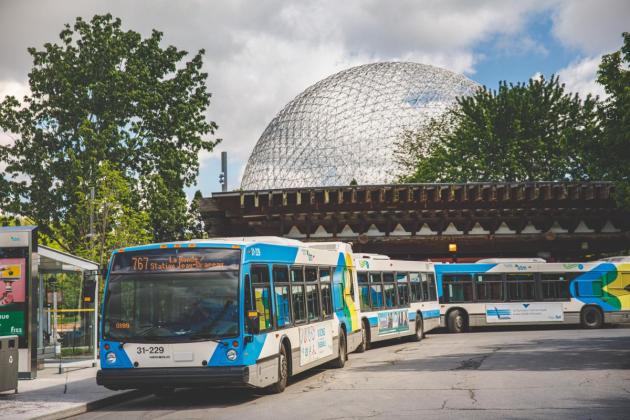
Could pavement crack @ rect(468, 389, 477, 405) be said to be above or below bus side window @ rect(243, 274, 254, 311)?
below

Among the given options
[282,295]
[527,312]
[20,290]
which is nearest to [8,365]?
[20,290]

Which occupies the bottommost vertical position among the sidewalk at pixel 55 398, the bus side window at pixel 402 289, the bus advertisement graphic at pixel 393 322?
the sidewalk at pixel 55 398

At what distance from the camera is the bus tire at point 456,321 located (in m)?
36.6

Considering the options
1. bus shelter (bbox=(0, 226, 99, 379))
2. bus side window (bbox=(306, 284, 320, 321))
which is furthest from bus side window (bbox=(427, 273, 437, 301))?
bus side window (bbox=(306, 284, 320, 321))

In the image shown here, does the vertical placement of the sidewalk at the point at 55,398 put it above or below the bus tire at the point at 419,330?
below

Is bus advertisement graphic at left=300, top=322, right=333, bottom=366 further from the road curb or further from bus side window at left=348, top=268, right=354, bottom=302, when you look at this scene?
the road curb

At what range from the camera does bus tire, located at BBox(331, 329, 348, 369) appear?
2008 centimetres

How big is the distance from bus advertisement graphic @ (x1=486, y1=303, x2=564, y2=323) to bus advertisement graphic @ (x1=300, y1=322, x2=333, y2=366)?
18.2 m

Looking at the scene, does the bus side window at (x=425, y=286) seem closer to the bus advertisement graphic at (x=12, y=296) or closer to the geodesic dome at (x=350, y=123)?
the bus advertisement graphic at (x=12, y=296)

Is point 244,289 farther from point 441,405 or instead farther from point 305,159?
point 305,159

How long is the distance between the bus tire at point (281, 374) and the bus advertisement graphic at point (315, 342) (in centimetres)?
89

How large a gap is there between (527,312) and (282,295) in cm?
2204

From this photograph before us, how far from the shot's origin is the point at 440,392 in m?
14.7

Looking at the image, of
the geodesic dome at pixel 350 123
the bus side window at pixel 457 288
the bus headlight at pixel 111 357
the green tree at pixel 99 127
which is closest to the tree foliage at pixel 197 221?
the green tree at pixel 99 127
